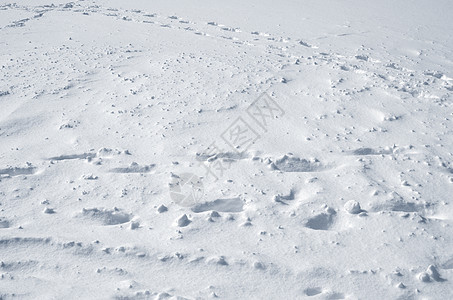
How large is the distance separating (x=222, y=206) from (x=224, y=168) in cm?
39

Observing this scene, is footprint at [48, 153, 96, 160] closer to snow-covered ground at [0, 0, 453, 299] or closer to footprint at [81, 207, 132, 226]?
snow-covered ground at [0, 0, 453, 299]

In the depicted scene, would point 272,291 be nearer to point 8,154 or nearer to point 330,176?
point 330,176

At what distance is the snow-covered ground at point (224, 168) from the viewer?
1.91m

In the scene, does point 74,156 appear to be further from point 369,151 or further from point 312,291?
point 369,151

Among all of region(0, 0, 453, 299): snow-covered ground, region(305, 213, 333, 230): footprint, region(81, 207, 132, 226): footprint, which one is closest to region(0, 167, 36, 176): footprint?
region(0, 0, 453, 299): snow-covered ground

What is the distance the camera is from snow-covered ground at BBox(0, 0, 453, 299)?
6.28 feet

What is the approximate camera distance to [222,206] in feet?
7.74

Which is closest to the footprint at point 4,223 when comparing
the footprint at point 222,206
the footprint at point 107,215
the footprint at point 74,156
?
the footprint at point 107,215

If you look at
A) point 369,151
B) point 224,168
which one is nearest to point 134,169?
point 224,168

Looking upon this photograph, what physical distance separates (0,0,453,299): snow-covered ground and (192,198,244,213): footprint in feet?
0.04

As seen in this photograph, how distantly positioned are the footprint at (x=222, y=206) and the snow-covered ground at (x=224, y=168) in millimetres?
11

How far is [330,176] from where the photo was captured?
2.60 m

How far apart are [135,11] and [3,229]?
4883 millimetres

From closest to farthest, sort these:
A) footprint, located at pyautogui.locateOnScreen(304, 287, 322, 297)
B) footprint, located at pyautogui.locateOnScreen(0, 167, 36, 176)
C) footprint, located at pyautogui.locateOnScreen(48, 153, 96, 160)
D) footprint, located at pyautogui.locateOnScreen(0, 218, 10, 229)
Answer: footprint, located at pyautogui.locateOnScreen(304, 287, 322, 297) < footprint, located at pyautogui.locateOnScreen(0, 218, 10, 229) < footprint, located at pyautogui.locateOnScreen(0, 167, 36, 176) < footprint, located at pyautogui.locateOnScreen(48, 153, 96, 160)
